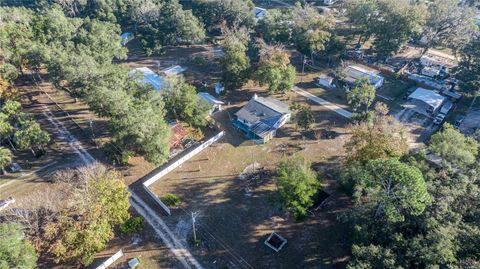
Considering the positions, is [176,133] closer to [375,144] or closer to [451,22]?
[375,144]

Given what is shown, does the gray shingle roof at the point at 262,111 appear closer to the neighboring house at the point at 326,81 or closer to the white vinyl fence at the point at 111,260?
the neighboring house at the point at 326,81

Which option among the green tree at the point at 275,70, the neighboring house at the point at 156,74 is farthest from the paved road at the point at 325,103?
the neighboring house at the point at 156,74

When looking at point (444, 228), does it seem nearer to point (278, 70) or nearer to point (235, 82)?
point (278, 70)

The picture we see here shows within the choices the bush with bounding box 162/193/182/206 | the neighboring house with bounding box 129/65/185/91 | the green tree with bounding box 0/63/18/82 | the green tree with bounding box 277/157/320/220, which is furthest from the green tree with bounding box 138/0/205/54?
the green tree with bounding box 277/157/320/220

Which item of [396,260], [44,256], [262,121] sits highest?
[396,260]

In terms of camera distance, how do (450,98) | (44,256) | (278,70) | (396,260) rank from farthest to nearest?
1. (450,98)
2. (278,70)
3. (44,256)
4. (396,260)

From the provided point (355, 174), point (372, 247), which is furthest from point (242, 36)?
point (372, 247)
